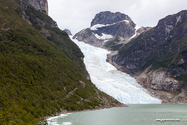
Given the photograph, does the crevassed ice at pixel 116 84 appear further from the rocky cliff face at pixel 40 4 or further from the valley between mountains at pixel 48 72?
the rocky cliff face at pixel 40 4

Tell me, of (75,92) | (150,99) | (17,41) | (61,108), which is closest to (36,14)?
(17,41)

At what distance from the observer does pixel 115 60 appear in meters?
186

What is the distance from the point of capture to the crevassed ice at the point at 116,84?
116m

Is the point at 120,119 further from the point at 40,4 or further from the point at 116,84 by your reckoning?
the point at 40,4

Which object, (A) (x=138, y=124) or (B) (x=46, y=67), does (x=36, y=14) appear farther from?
(A) (x=138, y=124)

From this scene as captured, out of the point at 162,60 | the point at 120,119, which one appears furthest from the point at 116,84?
the point at 120,119

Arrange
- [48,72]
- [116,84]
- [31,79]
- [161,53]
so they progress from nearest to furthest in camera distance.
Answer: [31,79] < [48,72] < [116,84] < [161,53]

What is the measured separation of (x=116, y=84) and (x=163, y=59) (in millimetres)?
49277

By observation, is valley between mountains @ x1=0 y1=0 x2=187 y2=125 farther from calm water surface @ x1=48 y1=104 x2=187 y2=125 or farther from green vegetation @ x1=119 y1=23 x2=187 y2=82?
calm water surface @ x1=48 y1=104 x2=187 y2=125


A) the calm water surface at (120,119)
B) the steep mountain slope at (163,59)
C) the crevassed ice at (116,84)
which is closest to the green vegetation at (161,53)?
the steep mountain slope at (163,59)

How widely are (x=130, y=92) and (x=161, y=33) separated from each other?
85.3 m

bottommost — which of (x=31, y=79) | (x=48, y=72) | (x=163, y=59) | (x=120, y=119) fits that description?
(x=120, y=119)

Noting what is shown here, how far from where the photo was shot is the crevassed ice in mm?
115688

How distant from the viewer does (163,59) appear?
14700cm
